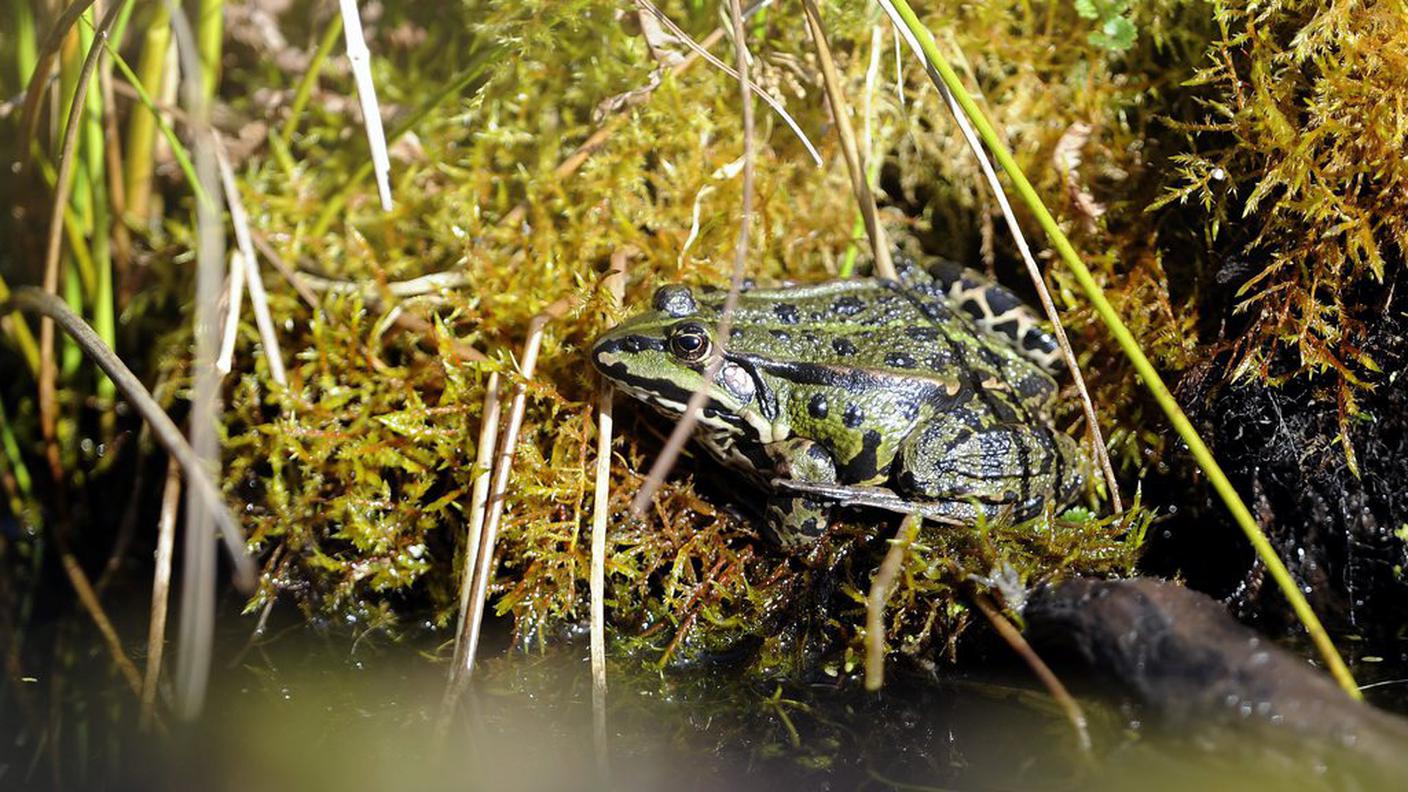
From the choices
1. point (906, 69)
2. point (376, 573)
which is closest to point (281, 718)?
point (376, 573)

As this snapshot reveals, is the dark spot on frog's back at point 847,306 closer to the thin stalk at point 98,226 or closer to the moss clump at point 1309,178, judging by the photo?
the moss clump at point 1309,178

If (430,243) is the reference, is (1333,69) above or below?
above

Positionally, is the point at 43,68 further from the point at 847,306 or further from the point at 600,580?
the point at 847,306

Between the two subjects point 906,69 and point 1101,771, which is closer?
point 1101,771

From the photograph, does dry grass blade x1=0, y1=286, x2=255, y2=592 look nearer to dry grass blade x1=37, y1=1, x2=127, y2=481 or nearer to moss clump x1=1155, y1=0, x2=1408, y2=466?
dry grass blade x1=37, y1=1, x2=127, y2=481

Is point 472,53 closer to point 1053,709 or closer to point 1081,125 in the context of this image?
point 1081,125

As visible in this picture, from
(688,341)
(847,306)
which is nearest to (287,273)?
(688,341)

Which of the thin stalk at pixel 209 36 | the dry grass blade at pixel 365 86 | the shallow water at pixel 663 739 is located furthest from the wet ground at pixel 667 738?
the thin stalk at pixel 209 36
